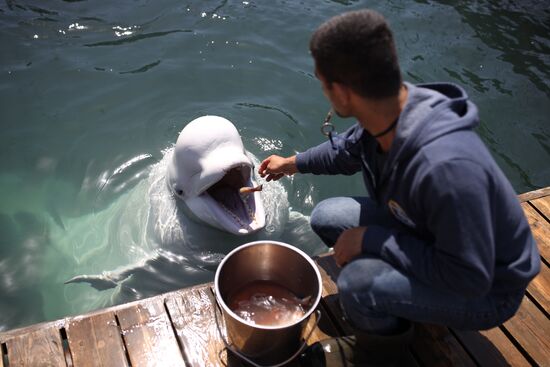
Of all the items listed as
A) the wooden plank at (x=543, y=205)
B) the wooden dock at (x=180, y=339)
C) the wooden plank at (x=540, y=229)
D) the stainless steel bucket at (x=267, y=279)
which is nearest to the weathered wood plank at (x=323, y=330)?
the wooden dock at (x=180, y=339)

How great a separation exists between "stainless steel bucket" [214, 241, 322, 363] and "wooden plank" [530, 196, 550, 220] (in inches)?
102

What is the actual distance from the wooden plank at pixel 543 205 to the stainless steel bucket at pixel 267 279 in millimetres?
2593

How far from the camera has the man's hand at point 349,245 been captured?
96.8 inches

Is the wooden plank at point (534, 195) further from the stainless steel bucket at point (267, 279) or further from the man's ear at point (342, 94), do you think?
the man's ear at point (342, 94)

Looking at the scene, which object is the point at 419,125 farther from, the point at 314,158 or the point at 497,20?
the point at 497,20

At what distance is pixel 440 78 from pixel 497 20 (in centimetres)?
289

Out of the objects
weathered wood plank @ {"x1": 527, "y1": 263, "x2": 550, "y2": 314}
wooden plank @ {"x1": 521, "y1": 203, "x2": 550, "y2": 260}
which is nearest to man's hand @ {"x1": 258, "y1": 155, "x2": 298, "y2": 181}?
weathered wood plank @ {"x1": 527, "y1": 263, "x2": 550, "y2": 314}

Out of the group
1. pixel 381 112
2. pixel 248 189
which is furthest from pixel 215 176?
pixel 381 112

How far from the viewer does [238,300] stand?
287 centimetres

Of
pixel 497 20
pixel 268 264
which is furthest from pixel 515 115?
pixel 268 264

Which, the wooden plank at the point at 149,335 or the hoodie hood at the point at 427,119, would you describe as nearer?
the hoodie hood at the point at 427,119

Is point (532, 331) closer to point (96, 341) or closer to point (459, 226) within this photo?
point (459, 226)

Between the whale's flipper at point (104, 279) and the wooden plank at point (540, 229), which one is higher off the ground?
the wooden plank at point (540, 229)

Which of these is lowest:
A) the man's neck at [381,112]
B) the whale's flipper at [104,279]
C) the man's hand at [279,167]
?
the whale's flipper at [104,279]
